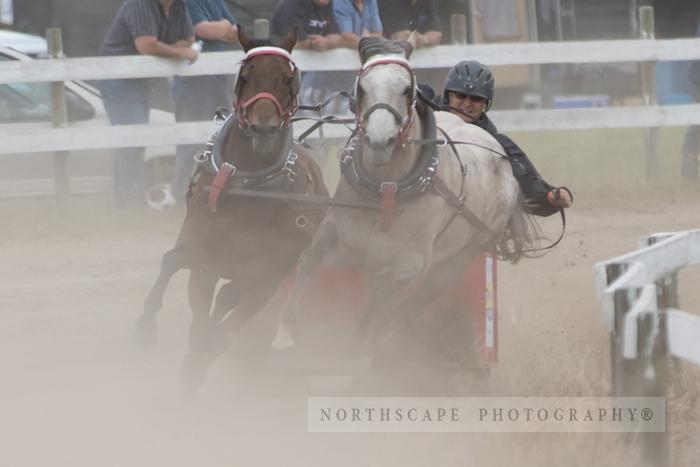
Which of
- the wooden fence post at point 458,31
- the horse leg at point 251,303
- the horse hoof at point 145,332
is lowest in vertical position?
the horse hoof at point 145,332

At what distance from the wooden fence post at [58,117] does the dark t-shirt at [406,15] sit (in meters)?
2.85

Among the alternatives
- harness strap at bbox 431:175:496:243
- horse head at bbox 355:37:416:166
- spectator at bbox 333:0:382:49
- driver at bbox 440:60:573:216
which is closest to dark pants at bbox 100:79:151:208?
spectator at bbox 333:0:382:49

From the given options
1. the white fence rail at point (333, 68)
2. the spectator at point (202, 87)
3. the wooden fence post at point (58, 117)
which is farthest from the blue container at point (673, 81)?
the wooden fence post at point (58, 117)

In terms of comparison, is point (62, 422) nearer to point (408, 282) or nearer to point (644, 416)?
point (408, 282)

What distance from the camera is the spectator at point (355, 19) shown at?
11.8 metres

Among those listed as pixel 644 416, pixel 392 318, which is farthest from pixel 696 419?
pixel 392 318

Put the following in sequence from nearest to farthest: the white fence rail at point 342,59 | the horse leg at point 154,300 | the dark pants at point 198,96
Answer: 1. the horse leg at point 154,300
2. the white fence rail at point 342,59
3. the dark pants at point 198,96

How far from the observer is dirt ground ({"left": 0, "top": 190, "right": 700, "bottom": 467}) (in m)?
5.89

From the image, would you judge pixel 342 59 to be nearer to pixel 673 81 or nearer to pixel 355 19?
pixel 355 19

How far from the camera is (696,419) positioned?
20.3 feet

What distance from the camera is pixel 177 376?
730cm

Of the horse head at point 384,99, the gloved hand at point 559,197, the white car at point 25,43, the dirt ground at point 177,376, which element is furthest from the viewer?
the white car at point 25,43

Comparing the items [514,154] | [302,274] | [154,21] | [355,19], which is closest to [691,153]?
[355,19]

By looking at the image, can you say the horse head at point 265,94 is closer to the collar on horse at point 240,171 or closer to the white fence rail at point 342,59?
the collar on horse at point 240,171
